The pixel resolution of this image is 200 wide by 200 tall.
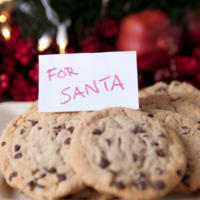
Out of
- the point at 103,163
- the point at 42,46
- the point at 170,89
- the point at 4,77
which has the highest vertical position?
the point at 42,46

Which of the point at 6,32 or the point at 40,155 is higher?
the point at 6,32

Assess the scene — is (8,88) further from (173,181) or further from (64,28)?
(173,181)

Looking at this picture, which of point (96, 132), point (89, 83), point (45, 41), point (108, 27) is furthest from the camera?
point (108, 27)

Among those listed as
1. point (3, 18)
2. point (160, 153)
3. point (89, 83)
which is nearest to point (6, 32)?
point (3, 18)

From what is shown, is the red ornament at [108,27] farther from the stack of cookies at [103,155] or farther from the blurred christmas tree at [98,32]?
the stack of cookies at [103,155]

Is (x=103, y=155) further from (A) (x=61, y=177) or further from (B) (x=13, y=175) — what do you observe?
(B) (x=13, y=175)

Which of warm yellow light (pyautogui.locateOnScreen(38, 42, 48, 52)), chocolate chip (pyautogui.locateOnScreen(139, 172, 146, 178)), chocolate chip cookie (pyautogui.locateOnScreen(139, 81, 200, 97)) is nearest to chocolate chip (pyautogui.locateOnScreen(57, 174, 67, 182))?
chocolate chip (pyautogui.locateOnScreen(139, 172, 146, 178))

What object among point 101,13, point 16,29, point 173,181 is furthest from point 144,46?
point 173,181

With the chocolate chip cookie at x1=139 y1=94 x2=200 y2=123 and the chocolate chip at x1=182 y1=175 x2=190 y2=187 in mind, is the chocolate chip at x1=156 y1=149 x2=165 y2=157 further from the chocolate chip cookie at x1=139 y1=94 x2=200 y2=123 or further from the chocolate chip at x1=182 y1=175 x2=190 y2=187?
the chocolate chip cookie at x1=139 y1=94 x2=200 y2=123
